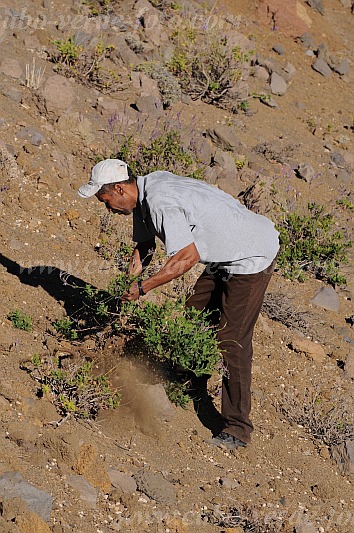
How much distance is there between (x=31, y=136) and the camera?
7738 millimetres

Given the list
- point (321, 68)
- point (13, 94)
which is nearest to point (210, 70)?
point (13, 94)

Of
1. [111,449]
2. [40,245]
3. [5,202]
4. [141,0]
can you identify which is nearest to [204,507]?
[111,449]

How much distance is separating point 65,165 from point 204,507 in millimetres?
3805

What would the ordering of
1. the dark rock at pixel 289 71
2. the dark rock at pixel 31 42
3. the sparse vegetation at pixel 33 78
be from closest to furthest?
the sparse vegetation at pixel 33 78 < the dark rock at pixel 31 42 < the dark rock at pixel 289 71

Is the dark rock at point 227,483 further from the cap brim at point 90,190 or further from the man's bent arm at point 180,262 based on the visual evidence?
the cap brim at point 90,190

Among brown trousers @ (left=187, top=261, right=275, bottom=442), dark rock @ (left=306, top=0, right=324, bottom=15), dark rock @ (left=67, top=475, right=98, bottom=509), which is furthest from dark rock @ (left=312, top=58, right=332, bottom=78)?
dark rock @ (left=67, top=475, right=98, bottom=509)

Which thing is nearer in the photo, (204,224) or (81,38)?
(204,224)

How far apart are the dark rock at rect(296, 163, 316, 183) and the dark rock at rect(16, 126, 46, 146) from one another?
296 centimetres

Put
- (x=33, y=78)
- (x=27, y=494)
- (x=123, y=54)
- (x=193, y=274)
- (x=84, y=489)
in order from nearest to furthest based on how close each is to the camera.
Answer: (x=27, y=494)
(x=84, y=489)
(x=193, y=274)
(x=33, y=78)
(x=123, y=54)

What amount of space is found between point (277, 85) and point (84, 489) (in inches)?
295

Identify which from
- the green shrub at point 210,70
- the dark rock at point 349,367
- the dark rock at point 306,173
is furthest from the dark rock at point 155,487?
the green shrub at point 210,70

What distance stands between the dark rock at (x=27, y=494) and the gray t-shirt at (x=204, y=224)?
4.45 ft

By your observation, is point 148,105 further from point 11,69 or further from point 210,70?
point 11,69

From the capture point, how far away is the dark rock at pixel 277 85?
35.5 ft
